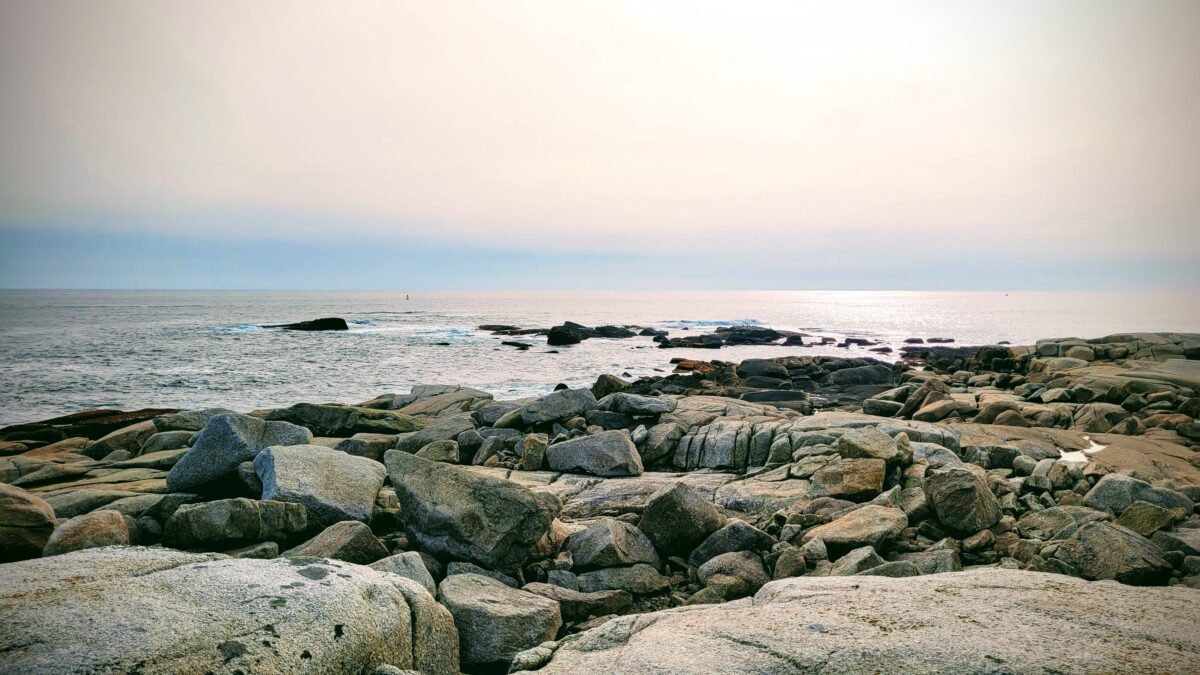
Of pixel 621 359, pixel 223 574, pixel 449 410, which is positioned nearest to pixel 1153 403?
pixel 449 410

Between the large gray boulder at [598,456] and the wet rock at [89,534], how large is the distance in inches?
281

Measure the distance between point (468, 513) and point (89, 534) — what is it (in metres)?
3.66

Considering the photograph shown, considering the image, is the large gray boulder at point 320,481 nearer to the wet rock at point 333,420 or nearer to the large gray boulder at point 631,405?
the wet rock at point 333,420

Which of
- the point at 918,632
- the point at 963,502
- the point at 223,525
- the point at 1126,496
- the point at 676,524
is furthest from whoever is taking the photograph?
the point at 1126,496

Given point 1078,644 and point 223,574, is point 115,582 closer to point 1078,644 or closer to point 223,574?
point 223,574

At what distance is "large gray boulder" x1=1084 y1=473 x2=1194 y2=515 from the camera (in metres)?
8.06

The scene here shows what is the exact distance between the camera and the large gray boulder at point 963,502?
7.32 m

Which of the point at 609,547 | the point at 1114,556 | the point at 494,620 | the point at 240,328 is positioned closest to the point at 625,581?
the point at 609,547

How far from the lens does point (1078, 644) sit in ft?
11.9

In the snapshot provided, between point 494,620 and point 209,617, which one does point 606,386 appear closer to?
point 494,620

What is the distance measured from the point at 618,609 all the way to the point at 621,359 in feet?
132

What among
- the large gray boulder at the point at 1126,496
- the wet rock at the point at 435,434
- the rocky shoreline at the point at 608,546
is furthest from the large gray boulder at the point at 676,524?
the wet rock at the point at 435,434

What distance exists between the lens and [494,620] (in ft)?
17.5

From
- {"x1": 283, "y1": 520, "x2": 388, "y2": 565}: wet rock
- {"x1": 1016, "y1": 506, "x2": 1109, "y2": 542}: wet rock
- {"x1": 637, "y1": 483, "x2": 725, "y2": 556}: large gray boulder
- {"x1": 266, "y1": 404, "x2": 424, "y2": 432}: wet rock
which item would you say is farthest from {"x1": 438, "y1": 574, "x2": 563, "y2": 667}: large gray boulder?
{"x1": 266, "y1": 404, "x2": 424, "y2": 432}: wet rock
